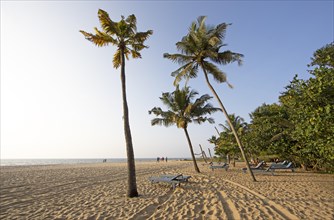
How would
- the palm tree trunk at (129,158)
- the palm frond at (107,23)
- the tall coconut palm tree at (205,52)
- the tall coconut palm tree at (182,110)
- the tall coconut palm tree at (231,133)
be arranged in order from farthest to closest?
the tall coconut palm tree at (231,133)
the tall coconut palm tree at (182,110)
the tall coconut palm tree at (205,52)
the palm frond at (107,23)
the palm tree trunk at (129,158)

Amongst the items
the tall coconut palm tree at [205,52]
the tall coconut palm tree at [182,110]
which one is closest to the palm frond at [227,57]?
the tall coconut palm tree at [205,52]

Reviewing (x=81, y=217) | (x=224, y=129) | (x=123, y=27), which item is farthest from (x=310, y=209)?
(x=224, y=129)

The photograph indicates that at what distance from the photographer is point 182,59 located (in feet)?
49.6

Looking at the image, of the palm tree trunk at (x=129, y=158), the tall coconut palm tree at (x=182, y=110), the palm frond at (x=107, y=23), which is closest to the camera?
the palm tree trunk at (x=129, y=158)

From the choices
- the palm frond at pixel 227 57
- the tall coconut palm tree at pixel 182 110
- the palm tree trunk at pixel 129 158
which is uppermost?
the palm frond at pixel 227 57

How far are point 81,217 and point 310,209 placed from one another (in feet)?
22.9

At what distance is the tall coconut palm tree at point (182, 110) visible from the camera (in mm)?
18562

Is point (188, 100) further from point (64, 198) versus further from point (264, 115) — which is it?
point (64, 198)

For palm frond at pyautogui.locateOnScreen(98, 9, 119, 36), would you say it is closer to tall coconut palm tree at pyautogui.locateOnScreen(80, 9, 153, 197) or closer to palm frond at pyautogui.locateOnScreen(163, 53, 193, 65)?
tall coconut palm tree at pyautogui.locateOnScreen(80, 9, 153, 197)

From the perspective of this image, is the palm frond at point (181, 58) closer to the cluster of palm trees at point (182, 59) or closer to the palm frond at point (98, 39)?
the cluster of palm trees at point (182, 59)

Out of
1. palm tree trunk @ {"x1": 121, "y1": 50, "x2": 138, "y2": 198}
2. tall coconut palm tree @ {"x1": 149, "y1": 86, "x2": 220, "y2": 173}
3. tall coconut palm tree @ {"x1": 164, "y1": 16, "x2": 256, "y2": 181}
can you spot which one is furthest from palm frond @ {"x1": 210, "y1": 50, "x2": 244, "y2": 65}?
palm tree trunk @ {"x1": 121, "y1": 50, "x2": 138, "y2": 198}

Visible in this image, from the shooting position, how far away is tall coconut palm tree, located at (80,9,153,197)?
8.50 meters

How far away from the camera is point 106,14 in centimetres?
862

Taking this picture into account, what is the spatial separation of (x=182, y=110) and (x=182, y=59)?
5457 mm
